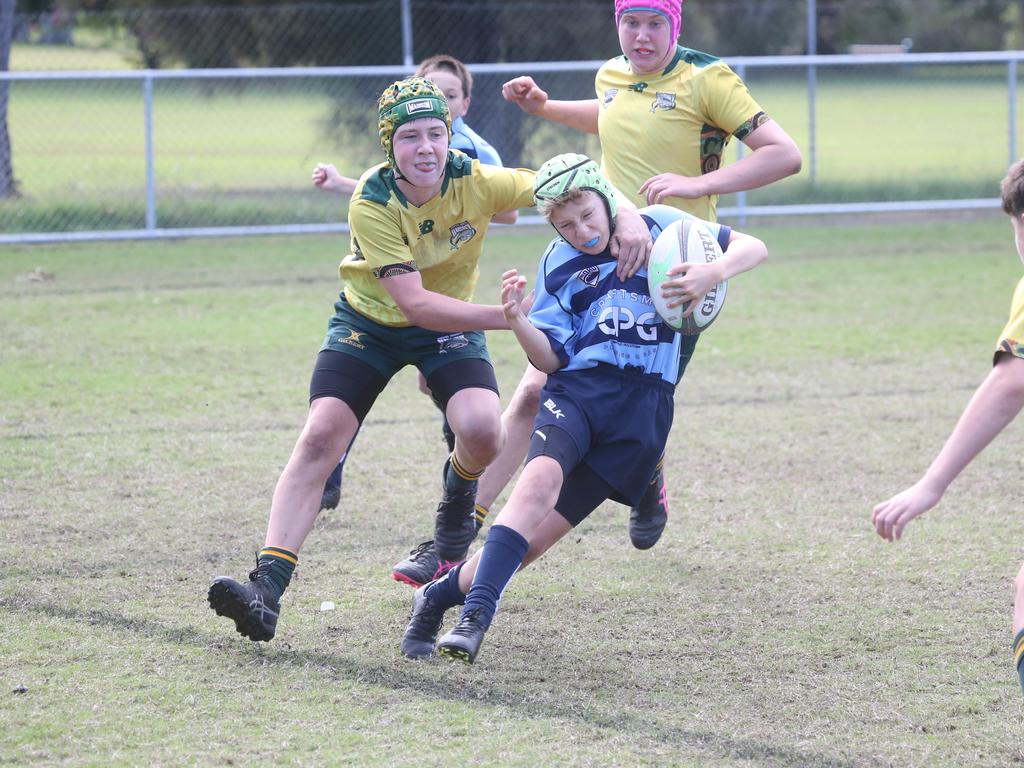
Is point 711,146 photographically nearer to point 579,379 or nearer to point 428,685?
point 579,379

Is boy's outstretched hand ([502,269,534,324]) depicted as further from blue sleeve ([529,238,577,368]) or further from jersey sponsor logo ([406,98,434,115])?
jersey sponsor logo ([406,98,434,115])

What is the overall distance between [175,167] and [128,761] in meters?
12.0

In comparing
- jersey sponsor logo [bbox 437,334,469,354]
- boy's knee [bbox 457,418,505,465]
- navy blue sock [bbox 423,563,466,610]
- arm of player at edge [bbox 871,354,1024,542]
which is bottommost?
navy blue sock [bbox 423,563,466,610]

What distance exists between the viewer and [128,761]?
321cm

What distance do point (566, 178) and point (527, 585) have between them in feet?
5.08

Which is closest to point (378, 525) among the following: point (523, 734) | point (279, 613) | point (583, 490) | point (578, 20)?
point (279, 613)

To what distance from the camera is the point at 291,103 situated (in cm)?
1435

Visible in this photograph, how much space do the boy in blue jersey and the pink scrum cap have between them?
3.48 feet

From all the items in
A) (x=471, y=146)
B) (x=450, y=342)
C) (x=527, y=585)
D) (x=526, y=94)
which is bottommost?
(x=527, y=585)

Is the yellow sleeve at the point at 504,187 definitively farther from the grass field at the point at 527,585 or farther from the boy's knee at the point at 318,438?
the grass field at the point at 527,585

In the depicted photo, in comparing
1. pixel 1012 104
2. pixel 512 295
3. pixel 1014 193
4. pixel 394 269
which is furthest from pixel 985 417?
pixel 1012 104

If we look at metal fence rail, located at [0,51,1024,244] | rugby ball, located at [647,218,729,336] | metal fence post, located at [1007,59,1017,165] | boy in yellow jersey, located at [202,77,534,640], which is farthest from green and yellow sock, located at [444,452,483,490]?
metal fence post, located at [1007,59,1017,165]

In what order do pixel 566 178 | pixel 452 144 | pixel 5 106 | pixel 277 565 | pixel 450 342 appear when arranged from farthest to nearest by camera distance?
pixel 5 106
pixel 452 144
pixel 450 342
pixel 277 565
pixel 566 178

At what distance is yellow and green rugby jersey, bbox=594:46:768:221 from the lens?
4.84 m
